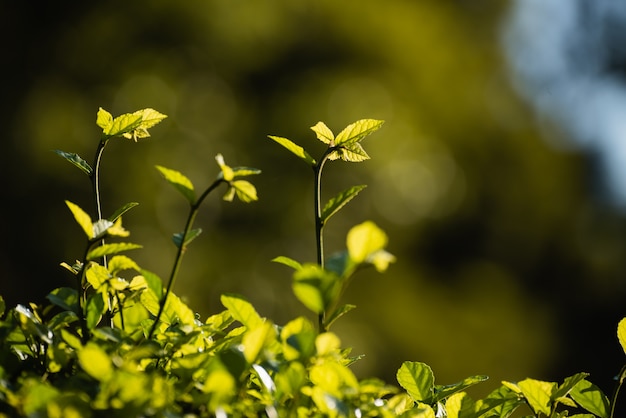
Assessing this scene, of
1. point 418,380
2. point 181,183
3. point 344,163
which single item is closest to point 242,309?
point 181,183

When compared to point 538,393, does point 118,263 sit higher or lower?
higher

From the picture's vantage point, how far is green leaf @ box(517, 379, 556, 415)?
3.93 feet

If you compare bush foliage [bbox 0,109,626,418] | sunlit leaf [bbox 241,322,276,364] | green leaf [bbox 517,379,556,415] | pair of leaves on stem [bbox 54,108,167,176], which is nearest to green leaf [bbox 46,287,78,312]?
bush foliage [bbox 0,109,626,418]

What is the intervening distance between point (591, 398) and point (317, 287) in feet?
2.26

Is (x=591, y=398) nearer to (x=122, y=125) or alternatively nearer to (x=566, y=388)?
(x=566, y=388)

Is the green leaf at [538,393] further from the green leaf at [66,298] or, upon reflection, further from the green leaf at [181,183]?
the green leaf at [66,298]

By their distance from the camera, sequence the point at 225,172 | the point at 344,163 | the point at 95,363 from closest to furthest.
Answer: the point at 95,363, the point at 225,172, the point at 344,163

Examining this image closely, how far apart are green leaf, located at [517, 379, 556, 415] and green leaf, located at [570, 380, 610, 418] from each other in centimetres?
9

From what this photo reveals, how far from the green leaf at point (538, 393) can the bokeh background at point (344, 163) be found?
24.0 ft

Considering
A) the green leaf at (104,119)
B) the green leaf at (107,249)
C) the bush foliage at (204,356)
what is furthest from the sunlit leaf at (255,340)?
the green leaf at (104,119)

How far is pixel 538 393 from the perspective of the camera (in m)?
1.21

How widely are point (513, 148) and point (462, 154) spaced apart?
3.63ft

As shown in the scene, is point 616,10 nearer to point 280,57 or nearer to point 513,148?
point 513,148

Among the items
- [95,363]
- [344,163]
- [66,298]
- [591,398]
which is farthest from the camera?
[344,163]
